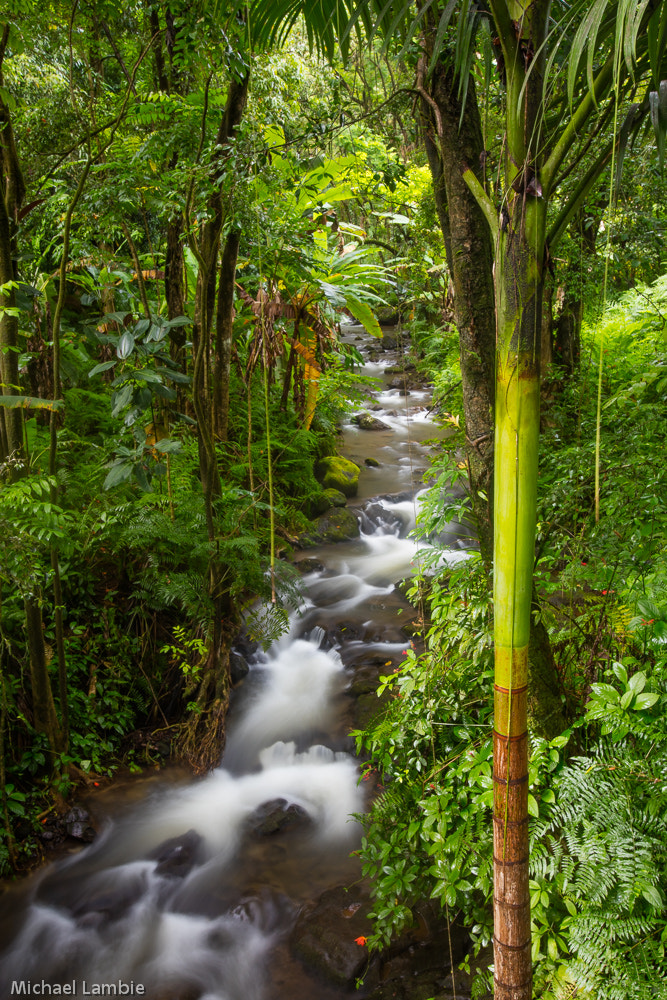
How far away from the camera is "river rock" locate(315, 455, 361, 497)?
8523 millimetres

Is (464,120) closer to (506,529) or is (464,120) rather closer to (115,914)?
(506,529)

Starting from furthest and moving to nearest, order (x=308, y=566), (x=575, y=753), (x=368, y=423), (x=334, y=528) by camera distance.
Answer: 1. (x=368, y=423)
2. (x=334, y=528)
3. (x=308, y=566)
4. (x=575, y=753)

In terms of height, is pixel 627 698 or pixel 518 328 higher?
pixel 518 328

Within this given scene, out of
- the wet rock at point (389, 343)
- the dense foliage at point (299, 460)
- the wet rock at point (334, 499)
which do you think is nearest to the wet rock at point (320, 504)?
the wet rock at point (334, 499)

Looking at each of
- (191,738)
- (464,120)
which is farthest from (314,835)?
(464,120)

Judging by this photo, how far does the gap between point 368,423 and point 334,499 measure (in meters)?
3.66

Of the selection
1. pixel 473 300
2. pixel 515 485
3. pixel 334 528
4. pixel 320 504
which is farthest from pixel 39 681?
pixel 320 504

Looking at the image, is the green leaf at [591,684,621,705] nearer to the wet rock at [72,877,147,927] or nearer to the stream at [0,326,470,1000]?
the stream at [0,326,470,1000]

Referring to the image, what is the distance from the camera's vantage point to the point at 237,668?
17.3 ft

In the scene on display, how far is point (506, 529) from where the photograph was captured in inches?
52.8

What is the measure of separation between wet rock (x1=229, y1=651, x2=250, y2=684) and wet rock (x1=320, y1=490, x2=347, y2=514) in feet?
9.62

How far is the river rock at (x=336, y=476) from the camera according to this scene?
28.0ft

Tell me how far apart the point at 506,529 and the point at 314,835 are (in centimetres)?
361

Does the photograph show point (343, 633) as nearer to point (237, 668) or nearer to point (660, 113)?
point (237, 668)
